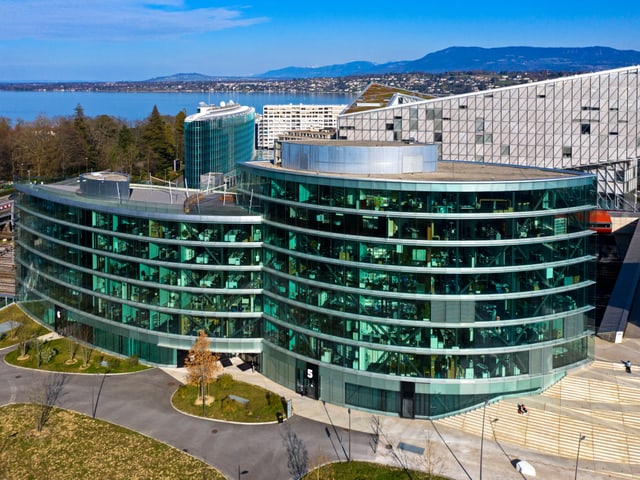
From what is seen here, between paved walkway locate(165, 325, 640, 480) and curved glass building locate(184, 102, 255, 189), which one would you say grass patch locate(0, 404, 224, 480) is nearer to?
paved walkway locate(165, 325, 640, 480)

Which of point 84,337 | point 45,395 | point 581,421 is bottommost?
point 45,395

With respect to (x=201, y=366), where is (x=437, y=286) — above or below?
above

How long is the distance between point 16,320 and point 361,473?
4118 centimetres

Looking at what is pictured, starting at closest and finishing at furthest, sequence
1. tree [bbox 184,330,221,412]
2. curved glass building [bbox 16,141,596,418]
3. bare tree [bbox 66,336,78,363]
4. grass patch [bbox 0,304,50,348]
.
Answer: curved glass building [bbox 16,141,596,418] < tree [bbox 184,330,221,412] < bare tree [bbox 66,336,78,363] < grass patch [bbox 0,304,50,348]

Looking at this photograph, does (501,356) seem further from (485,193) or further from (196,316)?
(196,316)

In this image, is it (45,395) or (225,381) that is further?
(225,381)

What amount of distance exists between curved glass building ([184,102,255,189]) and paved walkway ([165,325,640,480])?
80.3 metres

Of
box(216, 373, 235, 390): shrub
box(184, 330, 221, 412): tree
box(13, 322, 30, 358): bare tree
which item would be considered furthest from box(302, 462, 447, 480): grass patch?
box(13, 322, 30, 358): bare tree

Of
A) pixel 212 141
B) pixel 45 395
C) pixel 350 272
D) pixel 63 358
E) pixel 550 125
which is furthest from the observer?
pixel 212 141

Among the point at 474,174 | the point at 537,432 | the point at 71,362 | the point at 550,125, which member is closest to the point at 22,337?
the point at 71,362

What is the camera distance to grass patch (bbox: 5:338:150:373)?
5142cm

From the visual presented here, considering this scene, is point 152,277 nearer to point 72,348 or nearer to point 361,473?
point 72,348

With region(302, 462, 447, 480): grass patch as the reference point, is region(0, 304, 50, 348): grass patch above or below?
above

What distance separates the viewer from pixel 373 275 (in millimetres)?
42812
